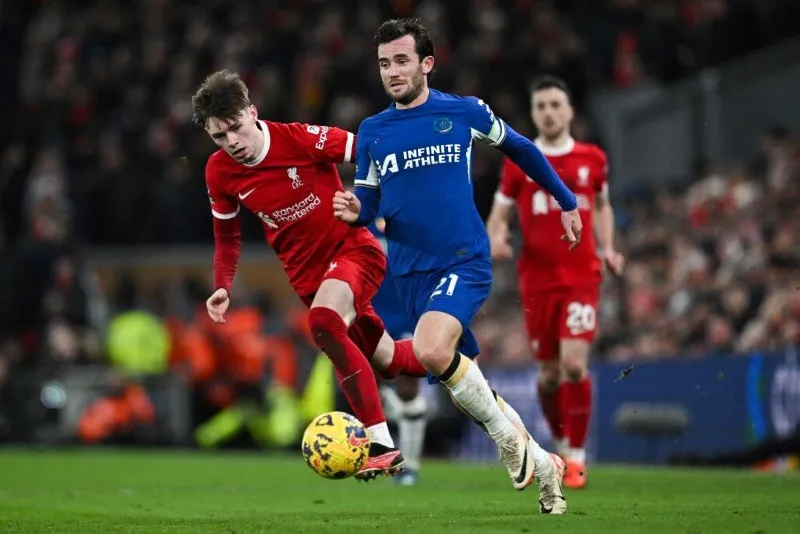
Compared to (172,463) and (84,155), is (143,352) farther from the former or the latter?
(172,463)

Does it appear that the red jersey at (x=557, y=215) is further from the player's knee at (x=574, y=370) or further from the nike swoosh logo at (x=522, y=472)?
the nike swoosh logo at (x=522, y=472)

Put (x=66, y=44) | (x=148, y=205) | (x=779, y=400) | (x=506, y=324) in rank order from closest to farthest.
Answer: (x=779, y=400)
(x=506, y=324)
(x=148, y=205)
(x=66, y=44)

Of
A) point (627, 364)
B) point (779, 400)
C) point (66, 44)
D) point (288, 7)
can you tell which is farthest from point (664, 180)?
point (66, 44)

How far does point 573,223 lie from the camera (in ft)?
28.1

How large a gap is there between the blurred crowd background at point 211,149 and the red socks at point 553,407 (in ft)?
12.7

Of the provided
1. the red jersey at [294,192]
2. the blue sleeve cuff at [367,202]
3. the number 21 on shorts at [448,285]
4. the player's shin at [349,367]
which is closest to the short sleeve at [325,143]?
the red jersey at [294,192]

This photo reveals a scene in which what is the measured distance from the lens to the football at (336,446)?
8516 mm

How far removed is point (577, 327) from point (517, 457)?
3.43m

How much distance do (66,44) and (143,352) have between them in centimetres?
678

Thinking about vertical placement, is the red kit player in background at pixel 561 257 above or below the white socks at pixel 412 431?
above

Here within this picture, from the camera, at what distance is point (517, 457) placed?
8102 mm

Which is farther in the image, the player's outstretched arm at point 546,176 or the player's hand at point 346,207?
the player's outstretched arm at point 546,176

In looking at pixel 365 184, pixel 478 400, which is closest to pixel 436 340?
pixel 478 400

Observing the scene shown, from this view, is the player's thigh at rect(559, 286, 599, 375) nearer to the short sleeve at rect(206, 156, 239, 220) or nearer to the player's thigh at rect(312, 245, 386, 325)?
the player's thigh at rect(312, 245, 386, 325)
